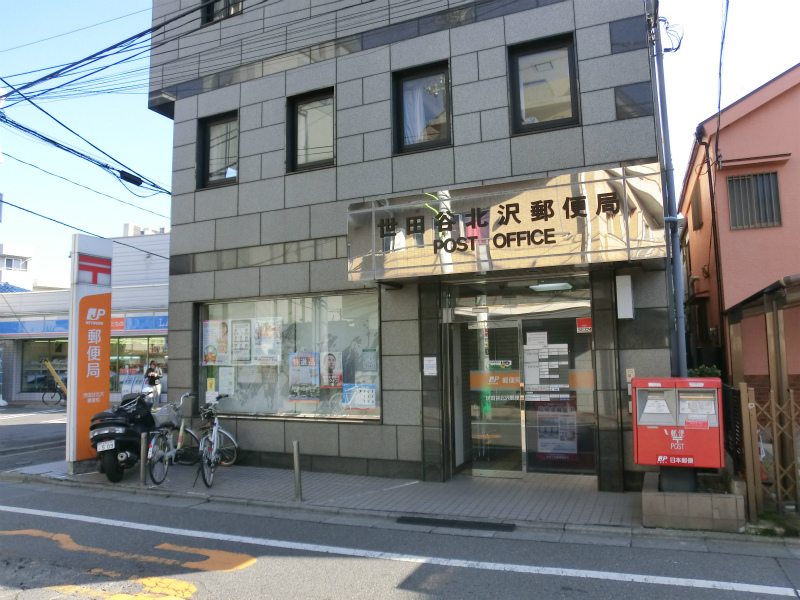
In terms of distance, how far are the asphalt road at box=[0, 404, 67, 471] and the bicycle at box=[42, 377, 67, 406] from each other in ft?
6.69

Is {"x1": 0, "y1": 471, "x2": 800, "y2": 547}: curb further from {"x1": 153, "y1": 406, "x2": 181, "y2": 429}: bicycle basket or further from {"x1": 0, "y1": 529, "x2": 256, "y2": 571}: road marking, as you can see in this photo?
{"x1": 0, "y1": 529, "x2": 256, "y2": 571}: road marking

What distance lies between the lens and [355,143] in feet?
33.2

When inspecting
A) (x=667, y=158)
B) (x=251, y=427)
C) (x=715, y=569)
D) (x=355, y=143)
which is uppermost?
(x=355, y=143)

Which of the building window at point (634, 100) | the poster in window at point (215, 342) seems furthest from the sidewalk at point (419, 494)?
the building window at point (634, 100)

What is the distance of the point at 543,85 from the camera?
9.09 meters

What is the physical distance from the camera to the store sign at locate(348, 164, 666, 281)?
7301 millimetres

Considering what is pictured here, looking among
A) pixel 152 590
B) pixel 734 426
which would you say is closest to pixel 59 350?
pixel 152 590

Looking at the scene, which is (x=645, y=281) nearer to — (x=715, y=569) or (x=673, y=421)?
(x=673, y=421)

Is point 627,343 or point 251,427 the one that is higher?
point 627,343

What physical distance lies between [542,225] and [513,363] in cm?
260

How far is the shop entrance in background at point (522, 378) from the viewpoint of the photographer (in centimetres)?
888

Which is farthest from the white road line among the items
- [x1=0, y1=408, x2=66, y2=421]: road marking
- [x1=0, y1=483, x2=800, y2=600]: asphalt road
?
[x1=0, y1=408, x2=66, y2=421]: road marking

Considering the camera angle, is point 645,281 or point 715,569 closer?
point 715,569

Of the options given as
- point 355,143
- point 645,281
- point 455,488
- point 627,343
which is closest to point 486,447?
point 455,488
